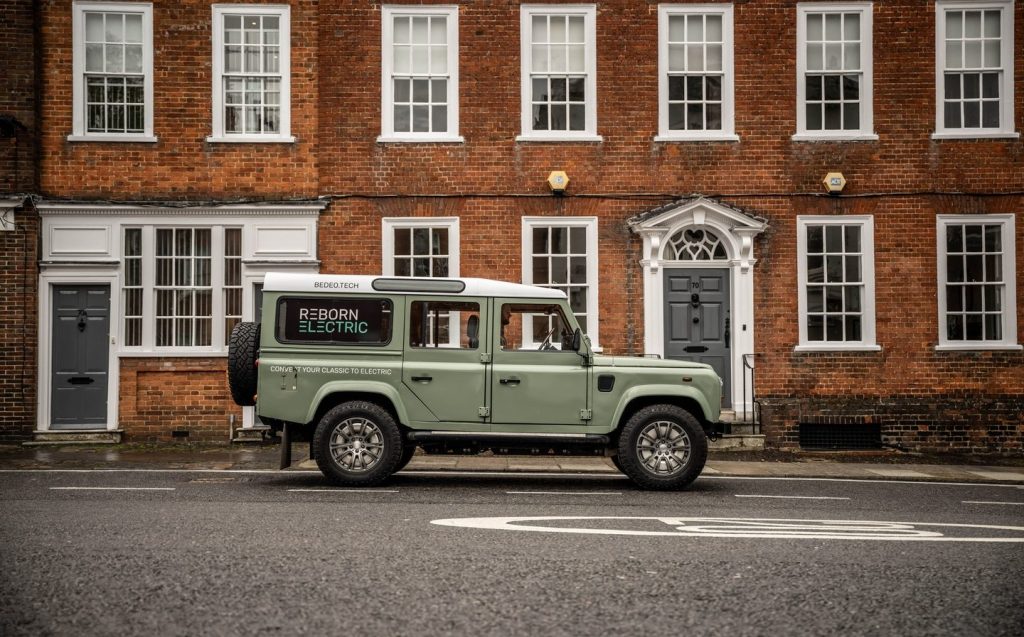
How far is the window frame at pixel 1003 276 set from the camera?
15.9 m

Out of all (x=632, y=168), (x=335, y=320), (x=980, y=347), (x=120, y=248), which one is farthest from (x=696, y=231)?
(x=120, y=248)

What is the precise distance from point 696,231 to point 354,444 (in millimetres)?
7711

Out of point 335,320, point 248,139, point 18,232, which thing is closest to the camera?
point 335,320

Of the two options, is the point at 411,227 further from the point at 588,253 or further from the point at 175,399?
the point at 175,399

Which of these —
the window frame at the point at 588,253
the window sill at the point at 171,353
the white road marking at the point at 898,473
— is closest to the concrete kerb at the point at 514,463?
the white road marking at the point at 898,473

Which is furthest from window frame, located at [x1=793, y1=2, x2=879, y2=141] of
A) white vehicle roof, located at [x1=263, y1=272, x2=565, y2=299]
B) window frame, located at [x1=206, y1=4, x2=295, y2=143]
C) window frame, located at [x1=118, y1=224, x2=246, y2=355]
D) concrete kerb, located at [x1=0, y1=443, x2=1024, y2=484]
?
window frame, located at [x1=118, y1=224, x2=246, y2=355]

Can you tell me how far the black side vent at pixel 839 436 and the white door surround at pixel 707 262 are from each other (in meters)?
1.08

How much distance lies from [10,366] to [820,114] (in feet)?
43.3

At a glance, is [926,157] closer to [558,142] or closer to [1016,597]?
[558,142]

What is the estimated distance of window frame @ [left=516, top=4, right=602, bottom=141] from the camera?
1593 cm

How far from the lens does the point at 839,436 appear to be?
1577cm

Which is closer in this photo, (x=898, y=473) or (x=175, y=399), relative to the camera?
(x=898, y=473)

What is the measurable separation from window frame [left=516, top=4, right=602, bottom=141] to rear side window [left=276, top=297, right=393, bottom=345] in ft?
20.4

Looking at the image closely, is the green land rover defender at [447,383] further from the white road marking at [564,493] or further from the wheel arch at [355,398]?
the white road marking at [564,493]
